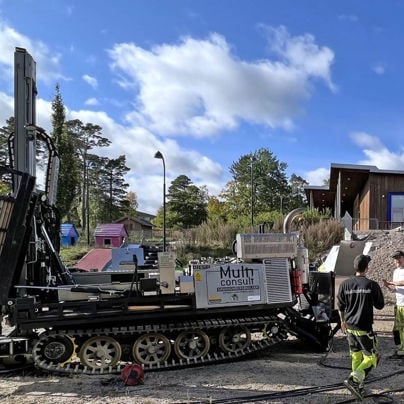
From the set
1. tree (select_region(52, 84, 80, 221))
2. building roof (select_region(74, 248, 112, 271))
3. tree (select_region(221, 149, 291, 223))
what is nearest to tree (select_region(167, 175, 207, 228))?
tree (select_region(221, 149, 291, 223))

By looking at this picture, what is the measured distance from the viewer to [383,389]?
5.59 meters

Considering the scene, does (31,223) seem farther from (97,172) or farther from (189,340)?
(97,172)

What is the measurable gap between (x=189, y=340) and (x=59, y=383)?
6.15 ft

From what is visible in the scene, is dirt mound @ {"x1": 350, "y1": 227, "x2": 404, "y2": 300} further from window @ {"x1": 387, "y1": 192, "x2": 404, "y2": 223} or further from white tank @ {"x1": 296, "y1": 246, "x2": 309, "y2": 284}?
white tank @ {"x1": 296, "y1": 246, "x2": 309, "y2": 284}

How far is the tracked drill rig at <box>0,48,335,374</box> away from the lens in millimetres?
6242

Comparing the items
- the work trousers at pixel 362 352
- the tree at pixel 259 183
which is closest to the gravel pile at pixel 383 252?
the work trousers at pixel 362 352

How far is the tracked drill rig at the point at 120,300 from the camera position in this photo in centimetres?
624

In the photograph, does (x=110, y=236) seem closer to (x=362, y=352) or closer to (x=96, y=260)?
(x=96, y=260)

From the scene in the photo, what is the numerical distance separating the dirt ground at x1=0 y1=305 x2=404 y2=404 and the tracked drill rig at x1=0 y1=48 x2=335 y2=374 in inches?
10.1

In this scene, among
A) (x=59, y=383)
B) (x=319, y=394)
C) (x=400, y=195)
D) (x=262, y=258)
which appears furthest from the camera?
(x=400, y=195)

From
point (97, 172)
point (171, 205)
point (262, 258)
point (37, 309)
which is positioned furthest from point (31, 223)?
point (97, 172)

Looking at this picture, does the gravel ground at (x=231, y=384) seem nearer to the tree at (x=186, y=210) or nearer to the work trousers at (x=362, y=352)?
the work trousers at (x=362, y=352)

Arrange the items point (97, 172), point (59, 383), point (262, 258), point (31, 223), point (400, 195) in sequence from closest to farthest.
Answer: point (59, 383) → point (31, 223) → point (262, 258) → point (400, 195) → point (97, 172)

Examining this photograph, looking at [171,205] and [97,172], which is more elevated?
[97,172]
